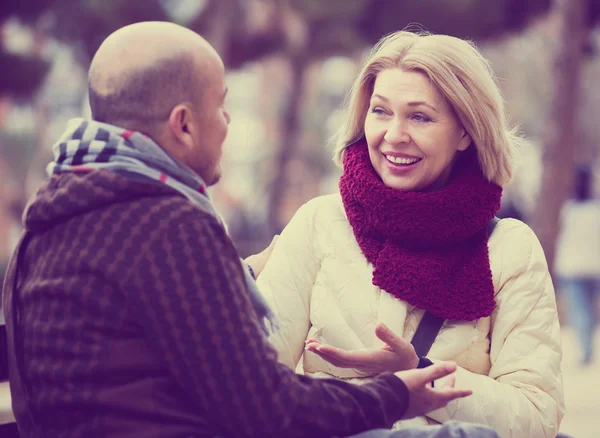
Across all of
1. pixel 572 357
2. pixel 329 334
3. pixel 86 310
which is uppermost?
pixel 86 310

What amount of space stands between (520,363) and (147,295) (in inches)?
49.2

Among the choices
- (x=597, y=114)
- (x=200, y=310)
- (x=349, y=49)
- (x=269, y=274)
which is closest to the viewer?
(x=200, y=310)

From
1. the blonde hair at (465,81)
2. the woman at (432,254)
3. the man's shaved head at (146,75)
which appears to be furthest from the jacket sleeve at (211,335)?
the blonde hair at (465,81)

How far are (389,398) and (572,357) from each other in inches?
342

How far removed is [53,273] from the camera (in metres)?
1.86

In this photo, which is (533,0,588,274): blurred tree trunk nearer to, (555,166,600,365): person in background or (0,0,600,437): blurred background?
(0,0,600,437): blurred background

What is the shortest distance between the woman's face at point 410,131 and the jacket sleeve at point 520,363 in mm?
362

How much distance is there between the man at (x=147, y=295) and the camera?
5.86 ft

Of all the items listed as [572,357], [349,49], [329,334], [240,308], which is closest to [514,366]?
[329,334]

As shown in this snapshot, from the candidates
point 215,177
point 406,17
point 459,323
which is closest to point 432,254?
point 459,323

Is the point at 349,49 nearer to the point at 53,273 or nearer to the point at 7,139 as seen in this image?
the point at 53,273

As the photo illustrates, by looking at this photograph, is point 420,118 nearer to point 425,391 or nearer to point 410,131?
point 410,131

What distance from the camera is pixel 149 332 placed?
5.88ft

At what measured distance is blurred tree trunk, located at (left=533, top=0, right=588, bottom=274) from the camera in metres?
7.62
